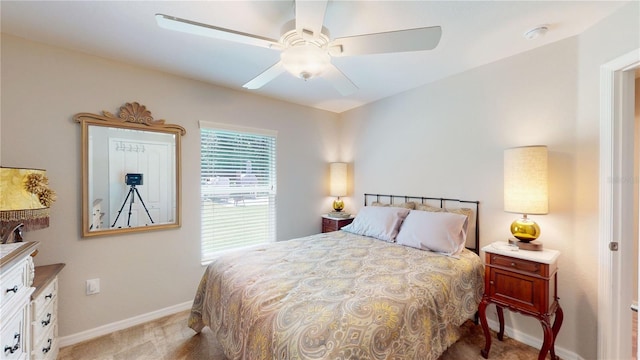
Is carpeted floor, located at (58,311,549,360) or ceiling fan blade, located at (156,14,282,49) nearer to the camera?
ceiling fan blade, located at (156,14,282,49)

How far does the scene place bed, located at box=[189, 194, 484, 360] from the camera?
3.86 feet

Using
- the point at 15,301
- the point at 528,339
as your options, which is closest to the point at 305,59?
the point at 15,301

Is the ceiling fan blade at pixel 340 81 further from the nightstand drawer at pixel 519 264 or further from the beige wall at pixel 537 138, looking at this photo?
the nightstand drawer at pixel 519 264

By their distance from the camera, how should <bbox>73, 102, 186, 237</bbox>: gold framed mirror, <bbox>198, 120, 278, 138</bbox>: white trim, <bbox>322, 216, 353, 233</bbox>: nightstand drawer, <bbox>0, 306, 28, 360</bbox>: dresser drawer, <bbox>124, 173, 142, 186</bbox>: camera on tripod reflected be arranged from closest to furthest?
<bbox>0, 306, 28, 360</bbox>: dresser drawer
<bbox>73, 102, 186, 237</bbox>: gold framed mirror
<bbox>124, 173, 142, 186</bbox>: camera on tripod reflected
<bbox>198, 120, 278, 138</bbox>: white trim
<bbox>322, 216, 353, 233</bbox>: nightstand drawer

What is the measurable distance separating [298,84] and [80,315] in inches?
117

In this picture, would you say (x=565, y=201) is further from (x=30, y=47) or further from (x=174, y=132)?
(x=30, y=47)

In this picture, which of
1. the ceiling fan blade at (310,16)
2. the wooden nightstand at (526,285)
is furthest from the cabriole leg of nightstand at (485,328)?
the ceiling fan blade at (310,16)

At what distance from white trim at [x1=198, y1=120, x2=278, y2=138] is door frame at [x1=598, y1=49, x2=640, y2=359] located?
3.05 meters

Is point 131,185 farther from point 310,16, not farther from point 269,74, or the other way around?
point 310,16

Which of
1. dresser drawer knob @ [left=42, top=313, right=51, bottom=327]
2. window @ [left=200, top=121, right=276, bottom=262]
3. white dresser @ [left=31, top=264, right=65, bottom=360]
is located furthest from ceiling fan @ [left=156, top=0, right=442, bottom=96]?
dresser drawer knob @ [left=42, top=313, right=51, bottom=327]

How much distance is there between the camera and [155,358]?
1930 mm

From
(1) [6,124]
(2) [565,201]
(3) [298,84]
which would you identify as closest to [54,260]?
(1) [6,124]

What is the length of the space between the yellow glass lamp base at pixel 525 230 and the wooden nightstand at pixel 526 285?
12 centimetres

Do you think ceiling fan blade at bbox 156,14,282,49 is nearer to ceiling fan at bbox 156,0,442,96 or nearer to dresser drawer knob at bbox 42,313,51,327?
ceiling fan at bbox 156,0,442,96
